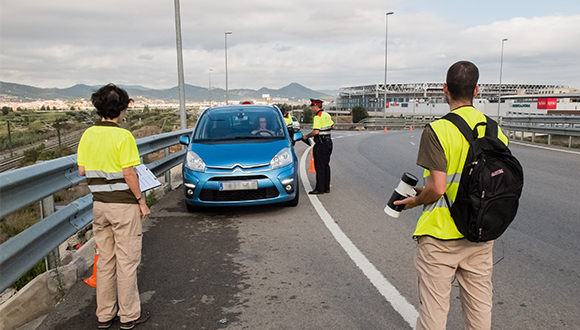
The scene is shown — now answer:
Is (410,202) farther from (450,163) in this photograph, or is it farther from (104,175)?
(104,175)

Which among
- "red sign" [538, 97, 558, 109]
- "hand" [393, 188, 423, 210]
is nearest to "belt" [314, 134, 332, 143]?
"hand" [393, 188, 423, 210]

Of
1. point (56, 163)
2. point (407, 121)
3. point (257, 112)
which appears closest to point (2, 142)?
point (257, 112)

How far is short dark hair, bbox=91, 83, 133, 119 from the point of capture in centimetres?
332

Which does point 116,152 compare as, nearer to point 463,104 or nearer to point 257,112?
point 463,104

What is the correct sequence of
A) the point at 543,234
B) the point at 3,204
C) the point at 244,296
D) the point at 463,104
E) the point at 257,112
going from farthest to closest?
the point at 257,112, the point at 543,234, the point at 244,296, the point at 3,204, the point at 463,104

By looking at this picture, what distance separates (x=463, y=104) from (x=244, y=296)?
2438 millimetres

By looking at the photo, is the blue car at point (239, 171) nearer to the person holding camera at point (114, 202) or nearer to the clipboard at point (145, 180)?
the clipboard at point (145, 180)

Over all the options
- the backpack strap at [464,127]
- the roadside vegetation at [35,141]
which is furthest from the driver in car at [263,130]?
the backpack strap at [464,127]

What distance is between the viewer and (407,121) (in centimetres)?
4912

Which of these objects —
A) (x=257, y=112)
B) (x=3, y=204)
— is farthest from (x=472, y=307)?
(x=257, y=112)

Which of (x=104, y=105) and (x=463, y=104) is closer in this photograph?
(x=463, y=104)

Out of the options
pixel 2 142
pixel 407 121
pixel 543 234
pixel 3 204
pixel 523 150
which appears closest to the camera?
pixel 3 204

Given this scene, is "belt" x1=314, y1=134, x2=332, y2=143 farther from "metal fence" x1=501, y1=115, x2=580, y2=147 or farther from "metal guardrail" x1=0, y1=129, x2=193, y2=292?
"metal fence" x1=501, y1=115, x2=580, y2=147

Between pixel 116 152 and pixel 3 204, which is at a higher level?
pixel 116 152
